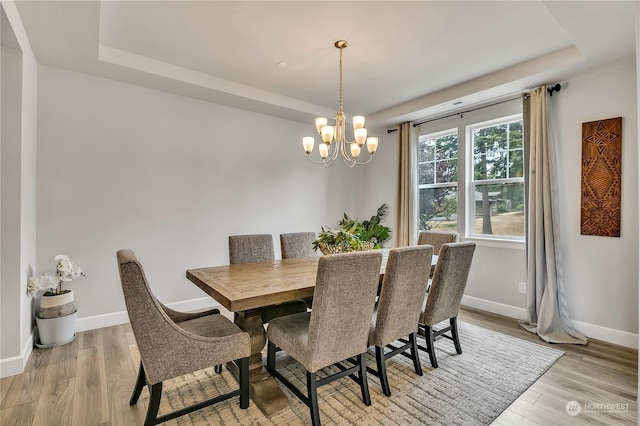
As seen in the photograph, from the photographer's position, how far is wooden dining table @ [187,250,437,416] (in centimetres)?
176

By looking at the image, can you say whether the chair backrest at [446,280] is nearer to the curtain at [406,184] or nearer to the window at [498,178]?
the window at [498,178]

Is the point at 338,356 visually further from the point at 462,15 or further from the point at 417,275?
the point at 462,15

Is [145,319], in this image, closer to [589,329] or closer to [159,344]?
[159,344]

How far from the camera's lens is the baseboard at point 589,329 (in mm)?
2791

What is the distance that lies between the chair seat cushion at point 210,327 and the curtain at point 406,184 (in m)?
3.08

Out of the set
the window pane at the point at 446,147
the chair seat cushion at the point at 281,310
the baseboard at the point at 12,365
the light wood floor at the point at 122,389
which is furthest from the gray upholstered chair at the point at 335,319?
the window pane at the point at 446,147

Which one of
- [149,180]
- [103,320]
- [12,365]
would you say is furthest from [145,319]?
[149,180]

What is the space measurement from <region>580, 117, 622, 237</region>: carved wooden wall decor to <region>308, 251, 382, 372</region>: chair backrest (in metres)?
2.58

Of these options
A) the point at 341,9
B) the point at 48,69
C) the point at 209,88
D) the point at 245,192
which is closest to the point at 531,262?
the point at 341,9

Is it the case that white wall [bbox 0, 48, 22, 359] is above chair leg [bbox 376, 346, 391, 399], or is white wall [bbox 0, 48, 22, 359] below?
above

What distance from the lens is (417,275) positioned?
2131 mm

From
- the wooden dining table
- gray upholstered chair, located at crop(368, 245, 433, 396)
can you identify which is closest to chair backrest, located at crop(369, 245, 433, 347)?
gray upholstered chair, located at crop(368, 245, 433, 396)

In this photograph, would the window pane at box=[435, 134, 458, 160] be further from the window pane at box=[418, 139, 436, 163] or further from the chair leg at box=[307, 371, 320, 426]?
the chair leg at box=[307, 371, 320, 426]

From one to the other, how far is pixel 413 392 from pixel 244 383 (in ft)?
3.73
